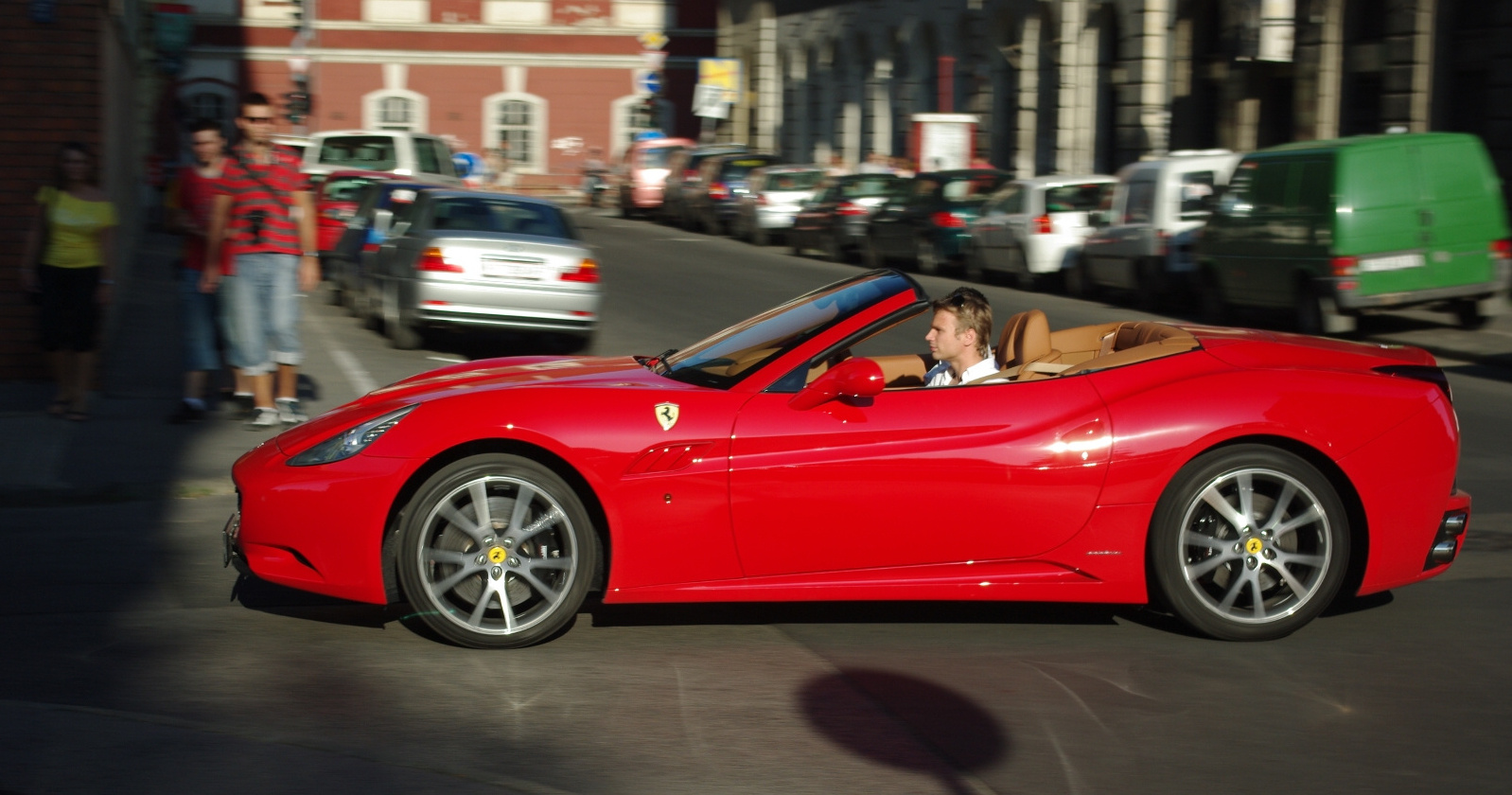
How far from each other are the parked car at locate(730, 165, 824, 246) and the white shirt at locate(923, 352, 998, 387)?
24186 millimetres

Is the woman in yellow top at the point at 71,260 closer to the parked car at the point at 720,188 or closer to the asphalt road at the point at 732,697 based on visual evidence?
the asphalt road at the point at 732,697

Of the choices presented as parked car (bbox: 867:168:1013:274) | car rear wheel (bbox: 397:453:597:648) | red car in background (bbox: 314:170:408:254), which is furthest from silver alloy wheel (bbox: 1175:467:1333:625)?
parked car (bbox: 867:168:1013:274)

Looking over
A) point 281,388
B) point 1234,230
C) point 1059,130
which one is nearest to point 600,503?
point 281,388

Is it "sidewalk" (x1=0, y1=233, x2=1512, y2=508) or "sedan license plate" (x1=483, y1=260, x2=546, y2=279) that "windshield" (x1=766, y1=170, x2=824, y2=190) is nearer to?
"sedan license plate" (x1=483, y1=260, x2=546, y2=279)

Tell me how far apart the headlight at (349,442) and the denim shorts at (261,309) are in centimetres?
455

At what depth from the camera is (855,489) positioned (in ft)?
18.0

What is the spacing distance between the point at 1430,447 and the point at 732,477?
242cm

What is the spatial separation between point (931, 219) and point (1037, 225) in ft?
10.1

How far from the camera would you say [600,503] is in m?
5.47

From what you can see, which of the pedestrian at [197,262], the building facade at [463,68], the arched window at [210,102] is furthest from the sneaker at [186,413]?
the arched window at [210,102]

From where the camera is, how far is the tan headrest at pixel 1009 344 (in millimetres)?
6297

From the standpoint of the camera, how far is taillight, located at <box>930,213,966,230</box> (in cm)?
2439

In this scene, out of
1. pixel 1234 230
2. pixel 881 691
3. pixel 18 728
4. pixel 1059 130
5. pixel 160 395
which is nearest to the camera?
pixel 18 728

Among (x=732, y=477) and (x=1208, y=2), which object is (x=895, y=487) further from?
(x=1208, y=2)
